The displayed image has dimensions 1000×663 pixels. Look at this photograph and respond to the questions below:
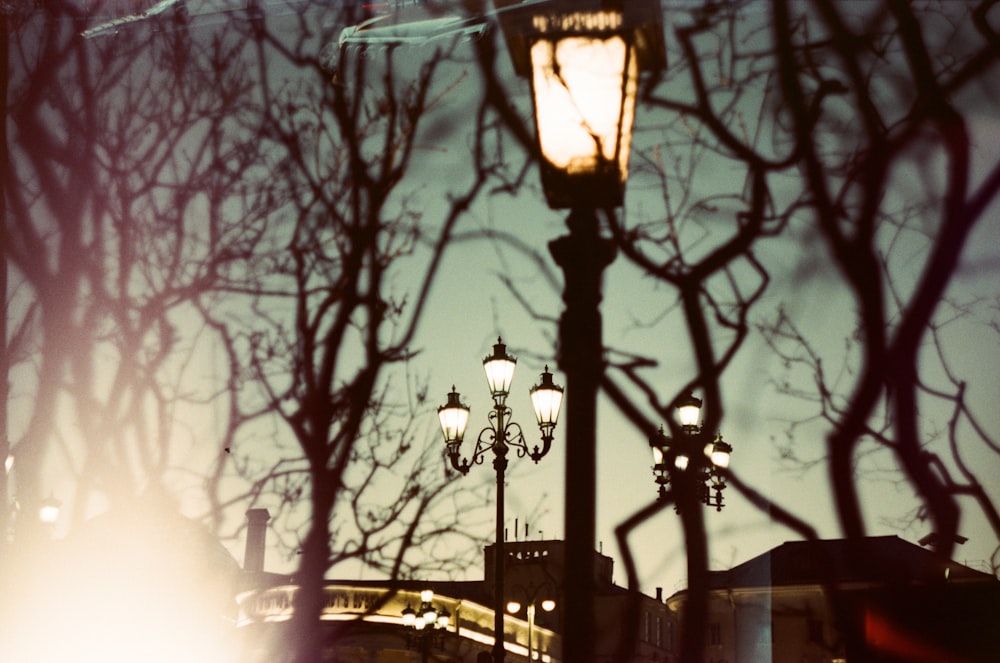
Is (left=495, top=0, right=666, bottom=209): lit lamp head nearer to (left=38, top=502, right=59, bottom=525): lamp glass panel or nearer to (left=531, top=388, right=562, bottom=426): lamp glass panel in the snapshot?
(left=531, top=388, right=562, bottom=426): lamp glass panel

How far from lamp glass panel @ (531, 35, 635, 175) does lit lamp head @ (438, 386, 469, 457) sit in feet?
18.9

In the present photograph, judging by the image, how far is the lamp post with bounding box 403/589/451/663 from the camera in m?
21.1

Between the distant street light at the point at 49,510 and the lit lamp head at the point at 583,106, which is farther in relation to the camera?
the distant street light at the point at 49,510

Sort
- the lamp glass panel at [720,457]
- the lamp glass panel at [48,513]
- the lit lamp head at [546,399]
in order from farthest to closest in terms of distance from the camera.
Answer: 1. the lamp glass panel at [720,457]
2. the lit lamp head at [546,399]
3. the lamp glass panel at [48,513]

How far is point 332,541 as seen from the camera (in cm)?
718

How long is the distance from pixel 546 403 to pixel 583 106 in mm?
5274

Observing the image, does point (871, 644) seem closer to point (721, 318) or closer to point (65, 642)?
point (721, 318)

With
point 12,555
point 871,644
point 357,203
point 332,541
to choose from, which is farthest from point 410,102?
point 871,644

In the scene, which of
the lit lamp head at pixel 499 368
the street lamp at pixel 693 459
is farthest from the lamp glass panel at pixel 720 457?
the lit lamp head at pixel 499 368

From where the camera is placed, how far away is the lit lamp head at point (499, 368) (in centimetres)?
798

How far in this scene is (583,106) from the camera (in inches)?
99.0

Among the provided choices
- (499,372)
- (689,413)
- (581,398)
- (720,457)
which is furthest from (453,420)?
(581,398)

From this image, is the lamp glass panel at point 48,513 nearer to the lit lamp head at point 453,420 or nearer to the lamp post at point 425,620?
the lit lamp head at point 453,420

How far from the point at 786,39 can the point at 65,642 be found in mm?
6774
